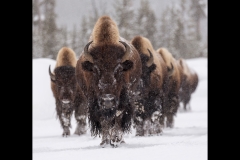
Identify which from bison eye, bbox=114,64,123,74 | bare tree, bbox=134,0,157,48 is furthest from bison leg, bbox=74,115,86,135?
bare tree, bbox=134,0,157,48

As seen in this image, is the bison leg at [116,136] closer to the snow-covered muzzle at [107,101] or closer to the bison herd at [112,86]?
the bison herd at [112,86]

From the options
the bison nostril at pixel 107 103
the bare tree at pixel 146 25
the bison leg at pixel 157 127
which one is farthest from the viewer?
the bare tree at pixel 146 25

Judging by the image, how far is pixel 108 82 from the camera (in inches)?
336

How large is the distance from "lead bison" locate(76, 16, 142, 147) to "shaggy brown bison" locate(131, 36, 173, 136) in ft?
7.32

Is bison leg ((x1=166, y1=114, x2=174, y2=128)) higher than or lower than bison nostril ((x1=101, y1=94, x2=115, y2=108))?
lower

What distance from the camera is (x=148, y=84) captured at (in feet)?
39.4

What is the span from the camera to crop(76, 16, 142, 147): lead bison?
8.58 meters

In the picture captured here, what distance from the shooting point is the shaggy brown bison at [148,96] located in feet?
39.1

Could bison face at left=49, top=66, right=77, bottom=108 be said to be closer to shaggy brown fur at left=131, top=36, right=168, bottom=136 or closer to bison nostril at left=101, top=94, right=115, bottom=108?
shaggy brown fur at left=131, top=36, right=168, bottom=136

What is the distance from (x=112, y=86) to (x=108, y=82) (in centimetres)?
10

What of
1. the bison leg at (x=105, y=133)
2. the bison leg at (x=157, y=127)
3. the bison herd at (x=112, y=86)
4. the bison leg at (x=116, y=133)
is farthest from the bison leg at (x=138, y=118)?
the bison leg at (x=105, y=133)

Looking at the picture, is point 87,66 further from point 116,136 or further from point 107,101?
point 116,136
